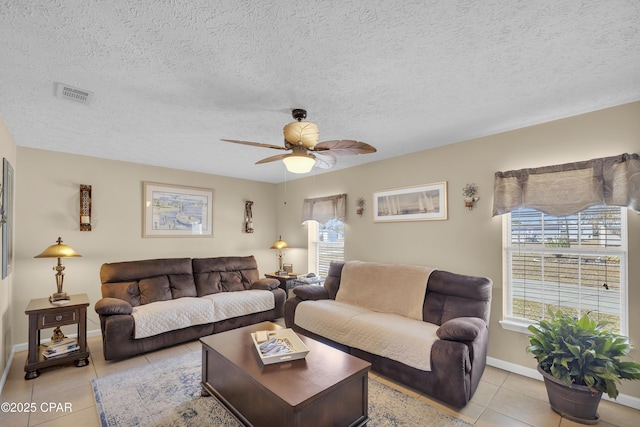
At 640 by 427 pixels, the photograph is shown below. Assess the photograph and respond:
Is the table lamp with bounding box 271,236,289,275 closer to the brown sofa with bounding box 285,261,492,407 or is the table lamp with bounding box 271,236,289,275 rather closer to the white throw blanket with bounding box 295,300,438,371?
the brown sofa with bounding box 285,261,492,407

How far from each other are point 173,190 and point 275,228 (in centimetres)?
206

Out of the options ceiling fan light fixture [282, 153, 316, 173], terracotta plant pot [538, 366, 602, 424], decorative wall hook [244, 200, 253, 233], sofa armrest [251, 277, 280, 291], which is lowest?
terracotta plant pot [538, 366, 602, 424]

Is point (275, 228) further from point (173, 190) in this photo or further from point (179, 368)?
point (179, 368)

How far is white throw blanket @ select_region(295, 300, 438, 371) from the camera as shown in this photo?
253cm

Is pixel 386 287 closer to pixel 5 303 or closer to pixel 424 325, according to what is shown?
pixel 424 325

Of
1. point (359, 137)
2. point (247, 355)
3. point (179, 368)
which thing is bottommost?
point (179, 368)

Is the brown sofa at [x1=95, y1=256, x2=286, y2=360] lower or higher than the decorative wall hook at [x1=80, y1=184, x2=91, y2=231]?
lower

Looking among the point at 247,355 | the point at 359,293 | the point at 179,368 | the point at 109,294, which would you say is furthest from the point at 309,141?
the point at 109,294

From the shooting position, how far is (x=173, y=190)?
4691 mm

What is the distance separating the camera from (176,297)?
4027 mm

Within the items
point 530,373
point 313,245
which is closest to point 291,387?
point 530,373

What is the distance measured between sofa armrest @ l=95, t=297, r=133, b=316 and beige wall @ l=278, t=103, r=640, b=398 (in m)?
2.91

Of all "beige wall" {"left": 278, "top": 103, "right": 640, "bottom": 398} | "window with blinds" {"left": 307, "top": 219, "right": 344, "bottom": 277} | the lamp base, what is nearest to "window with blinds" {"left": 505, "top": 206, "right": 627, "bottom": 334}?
"beige wall" {"left": 278, "top": 103, "right": 640, "bottom": 398}

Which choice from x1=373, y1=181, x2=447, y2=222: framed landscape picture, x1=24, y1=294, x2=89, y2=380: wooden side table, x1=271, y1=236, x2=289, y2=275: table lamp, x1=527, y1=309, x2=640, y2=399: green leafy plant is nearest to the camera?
x1=527, y1=309, x2=640, y2=399: green leafy plant
